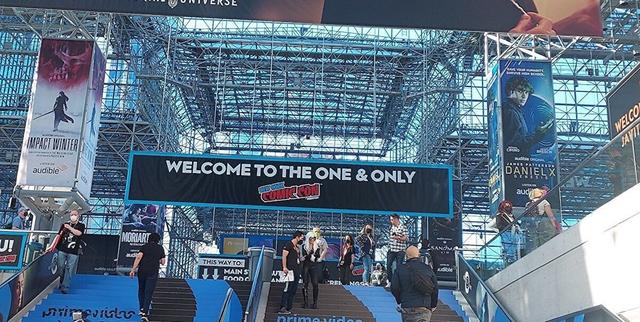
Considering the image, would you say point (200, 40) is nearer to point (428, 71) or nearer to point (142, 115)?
point (142, 115)

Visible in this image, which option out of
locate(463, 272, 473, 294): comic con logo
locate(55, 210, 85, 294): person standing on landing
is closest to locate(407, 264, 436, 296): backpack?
locate(463, 272, 473, 294): comic con logo

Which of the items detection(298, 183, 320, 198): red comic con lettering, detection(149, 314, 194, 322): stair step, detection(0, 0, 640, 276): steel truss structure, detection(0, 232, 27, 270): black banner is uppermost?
detection(0, 0, 640, 276): steel truss structure

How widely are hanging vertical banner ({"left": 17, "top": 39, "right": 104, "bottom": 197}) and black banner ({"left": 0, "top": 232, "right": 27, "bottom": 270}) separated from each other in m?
1.35

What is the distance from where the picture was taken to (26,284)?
1232 centimetres

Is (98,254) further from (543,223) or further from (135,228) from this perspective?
(543,223)

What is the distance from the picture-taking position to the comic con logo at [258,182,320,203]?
1694 cm

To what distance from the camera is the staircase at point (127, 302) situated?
12.4 m

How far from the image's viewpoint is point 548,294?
10586 mm

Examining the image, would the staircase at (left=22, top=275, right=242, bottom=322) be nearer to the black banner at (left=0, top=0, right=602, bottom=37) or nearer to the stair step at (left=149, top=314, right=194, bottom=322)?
the stair step at (left=149, top=314, right=194, bottom=322)

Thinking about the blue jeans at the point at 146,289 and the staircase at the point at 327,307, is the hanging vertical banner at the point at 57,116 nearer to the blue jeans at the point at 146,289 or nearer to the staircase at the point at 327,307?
the staircase at the point at 327,307

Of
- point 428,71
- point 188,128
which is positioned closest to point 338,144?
point 188,128

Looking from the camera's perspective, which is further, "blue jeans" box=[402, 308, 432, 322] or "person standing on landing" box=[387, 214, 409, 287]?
"person standing on landing" box=[387, 214, 409, 287]

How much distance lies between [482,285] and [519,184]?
6059 mm

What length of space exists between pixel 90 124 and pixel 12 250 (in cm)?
330
